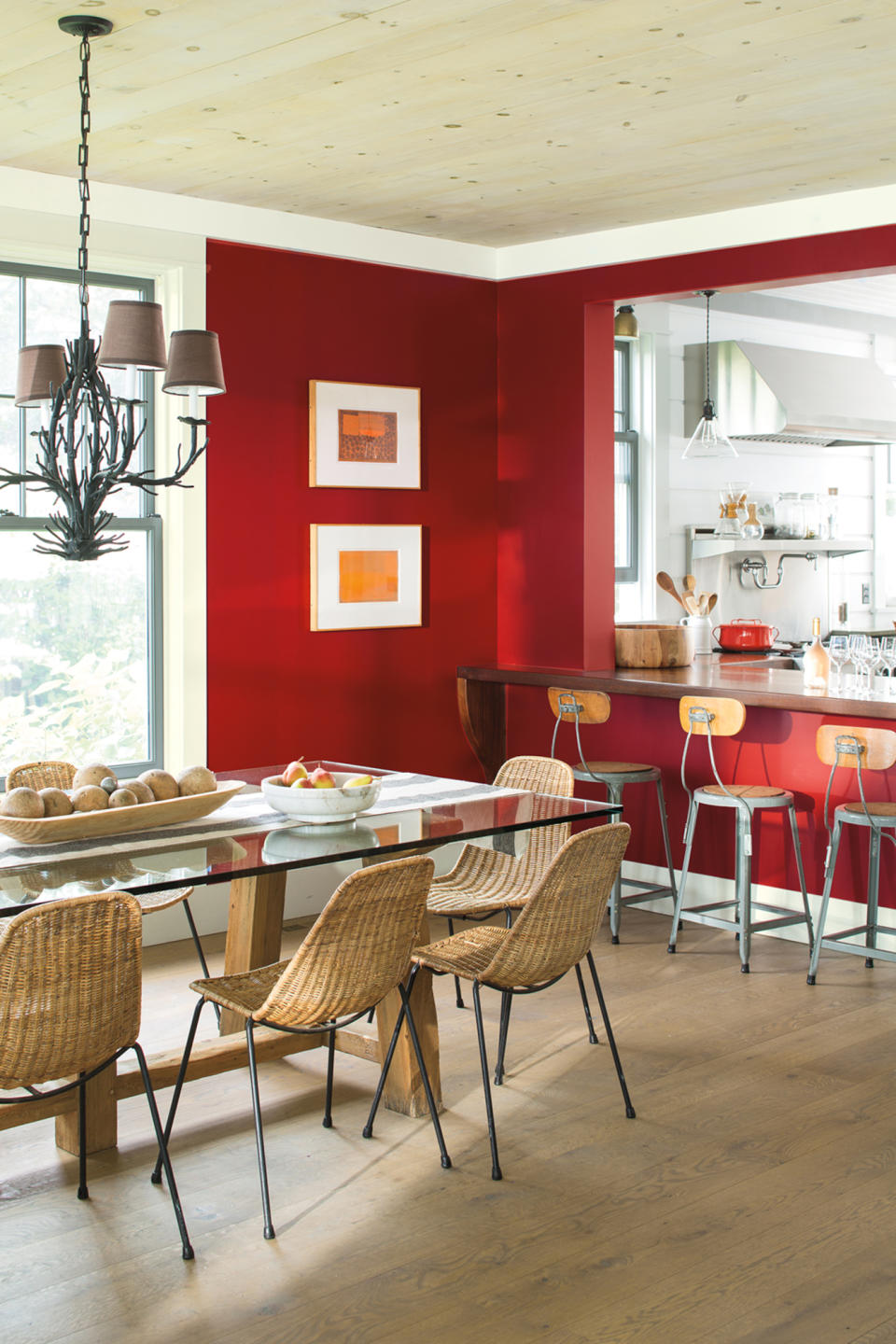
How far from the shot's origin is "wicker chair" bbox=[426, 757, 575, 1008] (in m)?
4.17

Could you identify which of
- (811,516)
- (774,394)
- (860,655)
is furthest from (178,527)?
(811,516)

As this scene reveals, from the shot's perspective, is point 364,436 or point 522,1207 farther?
point 364,436

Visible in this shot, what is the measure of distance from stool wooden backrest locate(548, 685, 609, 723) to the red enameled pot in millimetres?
1929

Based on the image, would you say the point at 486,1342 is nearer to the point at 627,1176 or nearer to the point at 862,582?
the point at 627,1176

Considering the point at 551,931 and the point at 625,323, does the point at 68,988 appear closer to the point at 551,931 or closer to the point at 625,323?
the point at 551,931

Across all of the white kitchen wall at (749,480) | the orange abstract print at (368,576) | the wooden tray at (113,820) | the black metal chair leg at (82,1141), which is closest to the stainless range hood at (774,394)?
the white kitchen wall at (749,480)

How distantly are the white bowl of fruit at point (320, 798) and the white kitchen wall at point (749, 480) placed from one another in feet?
14.0

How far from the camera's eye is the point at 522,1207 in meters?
3.23

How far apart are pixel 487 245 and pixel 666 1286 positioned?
15.4ft

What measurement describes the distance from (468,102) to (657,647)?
2.77 metres

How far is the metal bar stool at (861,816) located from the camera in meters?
4.89

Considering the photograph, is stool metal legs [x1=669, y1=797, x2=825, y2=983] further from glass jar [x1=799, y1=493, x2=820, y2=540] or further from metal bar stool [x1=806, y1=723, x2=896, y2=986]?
glass jar [x1=799, y1=493, x2=820, y2=540]

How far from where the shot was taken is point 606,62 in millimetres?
3750

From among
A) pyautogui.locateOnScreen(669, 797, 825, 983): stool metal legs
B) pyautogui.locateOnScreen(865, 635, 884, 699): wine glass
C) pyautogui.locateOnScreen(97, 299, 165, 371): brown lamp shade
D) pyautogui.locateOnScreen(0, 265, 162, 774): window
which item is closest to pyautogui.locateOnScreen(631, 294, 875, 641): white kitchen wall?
pyautogui.locateOnScreen(865, 635, 884, 699): wine glass
